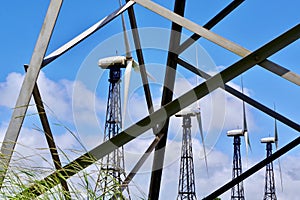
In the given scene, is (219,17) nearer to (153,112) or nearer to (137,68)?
(137,68)

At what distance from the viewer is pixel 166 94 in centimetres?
486

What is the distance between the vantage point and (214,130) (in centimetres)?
465

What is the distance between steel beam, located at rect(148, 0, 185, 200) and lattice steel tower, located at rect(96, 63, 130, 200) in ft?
1.06

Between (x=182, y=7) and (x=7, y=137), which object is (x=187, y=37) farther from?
(x=7, y=137)

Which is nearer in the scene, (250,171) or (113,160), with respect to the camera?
(113,160)

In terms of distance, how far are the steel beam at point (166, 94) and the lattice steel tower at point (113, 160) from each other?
0.32 metres

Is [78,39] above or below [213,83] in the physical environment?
above

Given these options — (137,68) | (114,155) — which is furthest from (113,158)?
(137,68)

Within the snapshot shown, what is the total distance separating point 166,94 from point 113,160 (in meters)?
1.27

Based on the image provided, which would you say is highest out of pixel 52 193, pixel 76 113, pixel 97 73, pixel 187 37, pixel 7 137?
pixel 187 37

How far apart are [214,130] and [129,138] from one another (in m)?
1.36

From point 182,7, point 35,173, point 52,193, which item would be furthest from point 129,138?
point 182,7

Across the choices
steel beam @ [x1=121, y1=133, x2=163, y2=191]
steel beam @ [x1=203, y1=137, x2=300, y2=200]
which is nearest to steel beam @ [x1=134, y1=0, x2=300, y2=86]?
steel beam @ [x1=203, y1=137, x2=300, y2=200]

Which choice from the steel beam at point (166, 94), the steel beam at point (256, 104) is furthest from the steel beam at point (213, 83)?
the steel beam at point (256, 104)
